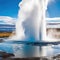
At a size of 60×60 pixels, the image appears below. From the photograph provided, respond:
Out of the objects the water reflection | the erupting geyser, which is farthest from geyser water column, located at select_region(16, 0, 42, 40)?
the water reflection

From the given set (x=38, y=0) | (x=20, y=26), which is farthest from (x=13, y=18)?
(x=38, y=0)

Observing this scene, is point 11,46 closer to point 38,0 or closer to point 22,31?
point 22,31

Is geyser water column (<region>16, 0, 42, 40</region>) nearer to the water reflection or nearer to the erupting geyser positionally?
the erupting geyser

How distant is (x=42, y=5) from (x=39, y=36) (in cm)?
39

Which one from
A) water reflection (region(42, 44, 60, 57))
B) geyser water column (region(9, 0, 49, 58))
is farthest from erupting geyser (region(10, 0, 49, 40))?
water reflection (region(42, 44, 60, 57))

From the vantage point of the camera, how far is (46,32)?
4.14 metres

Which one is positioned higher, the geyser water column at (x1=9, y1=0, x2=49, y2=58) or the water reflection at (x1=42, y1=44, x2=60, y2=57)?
the geyser water column at (x1=9, y1=0, x2=49, y2=58)

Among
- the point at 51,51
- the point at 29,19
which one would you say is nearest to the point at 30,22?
the point at 29,19

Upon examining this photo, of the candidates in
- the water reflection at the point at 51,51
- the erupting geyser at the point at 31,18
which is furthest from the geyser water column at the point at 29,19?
the water reflection at the point at 51,51

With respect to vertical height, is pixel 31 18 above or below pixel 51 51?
above

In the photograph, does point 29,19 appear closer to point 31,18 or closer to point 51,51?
point 31,18

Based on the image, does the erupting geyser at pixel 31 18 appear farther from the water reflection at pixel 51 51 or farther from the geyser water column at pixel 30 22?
the water reflection at pixel 51 51

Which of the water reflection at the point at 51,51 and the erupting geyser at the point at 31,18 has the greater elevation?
the erupting geyser at the point at 31,18

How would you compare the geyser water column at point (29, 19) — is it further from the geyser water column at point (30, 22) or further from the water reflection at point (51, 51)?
the water reflection at point (51, 51)
